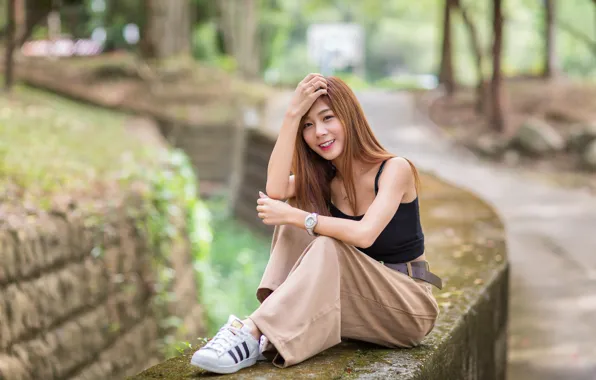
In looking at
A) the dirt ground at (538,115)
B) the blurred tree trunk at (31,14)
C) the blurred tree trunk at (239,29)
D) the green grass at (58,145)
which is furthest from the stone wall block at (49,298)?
the blurred tree trunk at (239,29)

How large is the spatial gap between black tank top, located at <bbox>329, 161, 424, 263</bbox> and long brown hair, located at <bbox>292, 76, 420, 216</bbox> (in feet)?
0.31

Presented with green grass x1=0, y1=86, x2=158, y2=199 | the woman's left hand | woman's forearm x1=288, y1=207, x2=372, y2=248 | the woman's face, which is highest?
the woman's face

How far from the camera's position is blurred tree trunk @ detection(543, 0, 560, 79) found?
66.9 ft

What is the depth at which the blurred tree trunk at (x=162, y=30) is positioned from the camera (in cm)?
1623

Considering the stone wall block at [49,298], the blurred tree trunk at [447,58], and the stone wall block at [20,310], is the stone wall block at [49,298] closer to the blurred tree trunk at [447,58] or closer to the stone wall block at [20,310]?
the stone wall block at [20,310]

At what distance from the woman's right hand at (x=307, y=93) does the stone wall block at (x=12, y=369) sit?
235 centimetres

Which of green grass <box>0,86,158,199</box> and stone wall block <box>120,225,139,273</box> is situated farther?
green grass <box>0,86,158,199</box>

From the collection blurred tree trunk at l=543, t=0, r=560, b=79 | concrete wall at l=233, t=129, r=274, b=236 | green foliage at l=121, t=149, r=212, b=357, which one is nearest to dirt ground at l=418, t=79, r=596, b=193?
blurred tree trunk at l=543, t=0, r=560, b=79

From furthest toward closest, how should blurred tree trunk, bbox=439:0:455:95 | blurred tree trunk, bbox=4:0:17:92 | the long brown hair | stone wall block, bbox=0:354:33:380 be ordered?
blurred tree trunk, bbox=439:0:455:95 < blurred tree trunk, bbox=4:0:17:92 < stone wall block, bbox=0:354:33:380 < the long brown hair

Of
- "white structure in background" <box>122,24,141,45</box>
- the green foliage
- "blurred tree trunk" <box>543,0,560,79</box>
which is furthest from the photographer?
"white structure in background" <box>122,24,141,45</box>

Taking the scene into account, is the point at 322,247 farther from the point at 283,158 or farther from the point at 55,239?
the point at 55,239

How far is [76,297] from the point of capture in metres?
5.46

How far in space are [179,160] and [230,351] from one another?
243 inches

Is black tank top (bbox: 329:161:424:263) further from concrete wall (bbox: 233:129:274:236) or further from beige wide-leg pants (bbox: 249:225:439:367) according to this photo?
concrete wall (bbox: 233:129:274:236)
